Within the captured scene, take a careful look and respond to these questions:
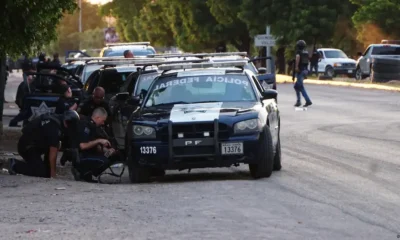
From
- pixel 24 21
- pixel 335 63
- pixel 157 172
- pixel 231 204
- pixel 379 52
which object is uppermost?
pixel 24 21

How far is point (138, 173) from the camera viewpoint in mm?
15461

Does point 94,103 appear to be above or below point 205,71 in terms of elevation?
below

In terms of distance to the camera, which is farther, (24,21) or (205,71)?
(24,21)

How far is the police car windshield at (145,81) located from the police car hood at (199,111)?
3419mm

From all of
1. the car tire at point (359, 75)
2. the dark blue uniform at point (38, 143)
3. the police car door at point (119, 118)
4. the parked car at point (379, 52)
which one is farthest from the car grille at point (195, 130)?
the car tire at point (359, 75)

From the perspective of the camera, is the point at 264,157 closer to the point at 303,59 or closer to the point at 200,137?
the point at 200,137

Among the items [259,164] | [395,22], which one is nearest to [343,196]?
[259,164]

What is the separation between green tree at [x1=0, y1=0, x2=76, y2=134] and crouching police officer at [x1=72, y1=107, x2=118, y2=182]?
358cm

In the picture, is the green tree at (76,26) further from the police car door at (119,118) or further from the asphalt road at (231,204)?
the asphalt road at (231,204)

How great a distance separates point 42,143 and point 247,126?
10.4 ft

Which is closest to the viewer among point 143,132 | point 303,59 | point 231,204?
point 231,204

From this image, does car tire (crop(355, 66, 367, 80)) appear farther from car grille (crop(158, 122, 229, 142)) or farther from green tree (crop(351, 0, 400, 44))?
car grille (crop(158, 122, 229, 142))

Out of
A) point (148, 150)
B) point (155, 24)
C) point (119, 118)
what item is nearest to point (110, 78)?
point (119, 118)

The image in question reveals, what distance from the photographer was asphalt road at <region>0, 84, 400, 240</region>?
1049 cm
